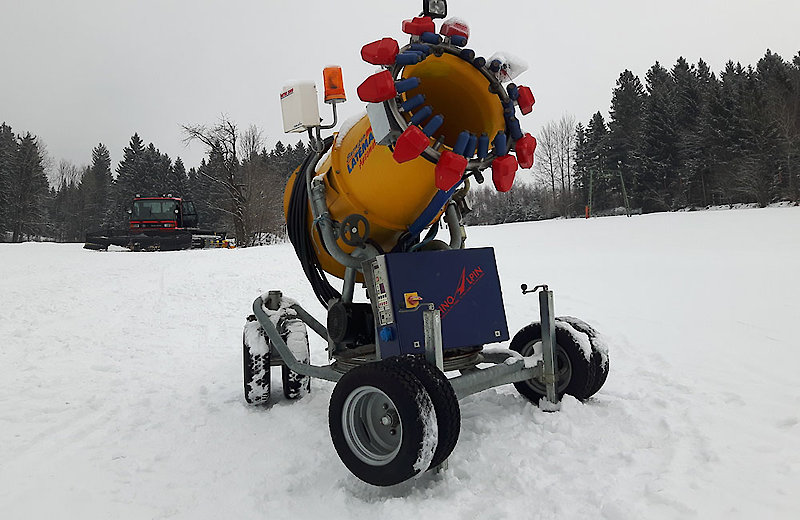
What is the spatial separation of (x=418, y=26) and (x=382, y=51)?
0.26 m

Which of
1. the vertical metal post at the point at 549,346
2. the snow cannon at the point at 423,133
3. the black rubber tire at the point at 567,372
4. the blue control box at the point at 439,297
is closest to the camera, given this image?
the snow cannon at the point at 423,133

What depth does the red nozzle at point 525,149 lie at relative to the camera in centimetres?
283

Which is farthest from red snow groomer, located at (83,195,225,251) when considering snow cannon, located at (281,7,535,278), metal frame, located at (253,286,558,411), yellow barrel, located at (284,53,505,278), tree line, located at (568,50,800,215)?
tree line, located at (568,50,800,215)

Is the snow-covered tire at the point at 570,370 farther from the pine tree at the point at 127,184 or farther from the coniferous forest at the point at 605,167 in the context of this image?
the pine tree at the point at 127,184

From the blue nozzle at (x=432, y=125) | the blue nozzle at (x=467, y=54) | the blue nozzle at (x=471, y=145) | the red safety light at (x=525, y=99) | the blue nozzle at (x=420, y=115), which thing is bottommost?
the blue nozzle at (x=471, y=145)

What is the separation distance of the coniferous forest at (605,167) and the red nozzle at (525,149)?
2812 cm

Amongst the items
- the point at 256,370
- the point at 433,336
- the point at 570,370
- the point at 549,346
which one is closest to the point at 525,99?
the point at 433,336

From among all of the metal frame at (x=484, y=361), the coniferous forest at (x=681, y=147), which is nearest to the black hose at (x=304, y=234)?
the metal frame at (x=484, y=361)

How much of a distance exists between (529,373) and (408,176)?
5.02ft

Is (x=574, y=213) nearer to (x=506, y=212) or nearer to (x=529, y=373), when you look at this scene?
(x=506, y=212)

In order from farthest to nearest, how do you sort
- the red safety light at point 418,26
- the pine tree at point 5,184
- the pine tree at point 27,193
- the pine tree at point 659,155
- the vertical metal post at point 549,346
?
1. the pine tree at point 27,193
2. the pine tree at point 5,184
3. the pine tree at point 659,155
4. the vertical metal post at point 549,346
5. the red safety light at point 418,26

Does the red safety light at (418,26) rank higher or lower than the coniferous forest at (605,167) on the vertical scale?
lower

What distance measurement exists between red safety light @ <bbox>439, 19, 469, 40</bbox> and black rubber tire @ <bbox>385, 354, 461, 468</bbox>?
69.6 inches

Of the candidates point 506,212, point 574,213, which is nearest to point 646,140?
point 574,213
